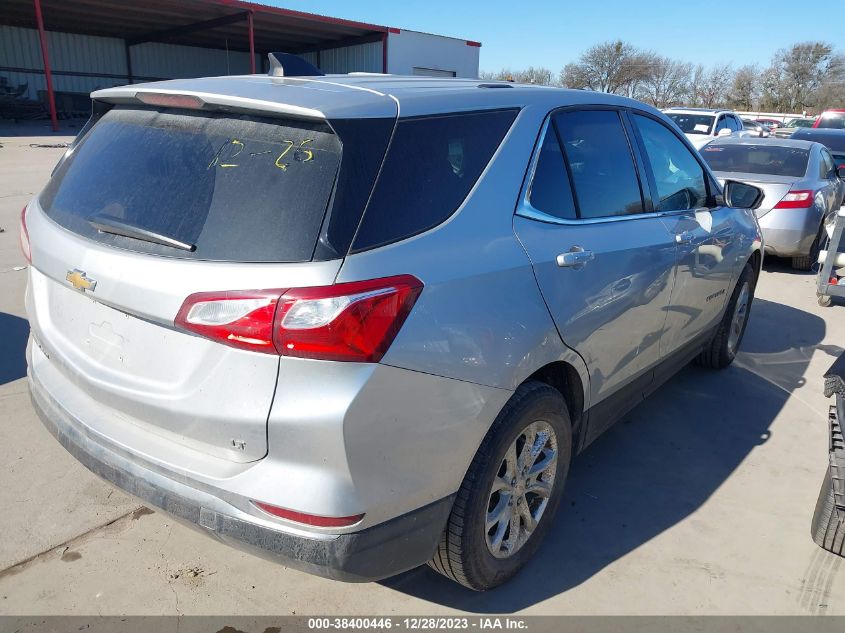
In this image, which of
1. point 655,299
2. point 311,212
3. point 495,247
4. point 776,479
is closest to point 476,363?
point 495,247

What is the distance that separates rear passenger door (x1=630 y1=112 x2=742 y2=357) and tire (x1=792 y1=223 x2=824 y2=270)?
4.66 metres

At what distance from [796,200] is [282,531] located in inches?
309

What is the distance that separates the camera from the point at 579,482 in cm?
337

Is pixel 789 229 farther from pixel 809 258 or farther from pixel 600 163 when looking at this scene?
pixel 600 163

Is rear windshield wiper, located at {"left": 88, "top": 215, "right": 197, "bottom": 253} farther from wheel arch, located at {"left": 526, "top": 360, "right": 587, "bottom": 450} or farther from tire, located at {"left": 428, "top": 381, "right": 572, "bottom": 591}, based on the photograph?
wheel arch, located at {"left": 526, "top": 360, "right": 587, "bottom": 450}

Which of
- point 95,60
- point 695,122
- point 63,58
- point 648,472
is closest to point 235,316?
point 648,472

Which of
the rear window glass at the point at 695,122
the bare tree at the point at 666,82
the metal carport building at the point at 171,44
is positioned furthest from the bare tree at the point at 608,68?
the rear window glass at the point at 695,122

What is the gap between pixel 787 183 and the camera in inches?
310

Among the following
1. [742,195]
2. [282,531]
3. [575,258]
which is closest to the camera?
[282,531]

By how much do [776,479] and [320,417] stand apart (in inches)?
110

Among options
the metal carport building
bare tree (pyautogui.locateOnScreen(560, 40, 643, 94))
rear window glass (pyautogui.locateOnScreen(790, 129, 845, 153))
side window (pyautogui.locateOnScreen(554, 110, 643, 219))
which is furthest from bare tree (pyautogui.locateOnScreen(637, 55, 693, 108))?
side window (pyautogui.locateOnScreen(554, 110, 643, 219))

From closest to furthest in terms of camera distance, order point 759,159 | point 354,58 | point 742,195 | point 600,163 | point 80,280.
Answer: point 80,280 → point 600,163 → point 742,195 → point 759,159 → point 354,58

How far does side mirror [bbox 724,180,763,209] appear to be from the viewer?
13.9 feet

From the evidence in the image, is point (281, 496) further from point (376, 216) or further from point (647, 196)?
point (647, 196)
